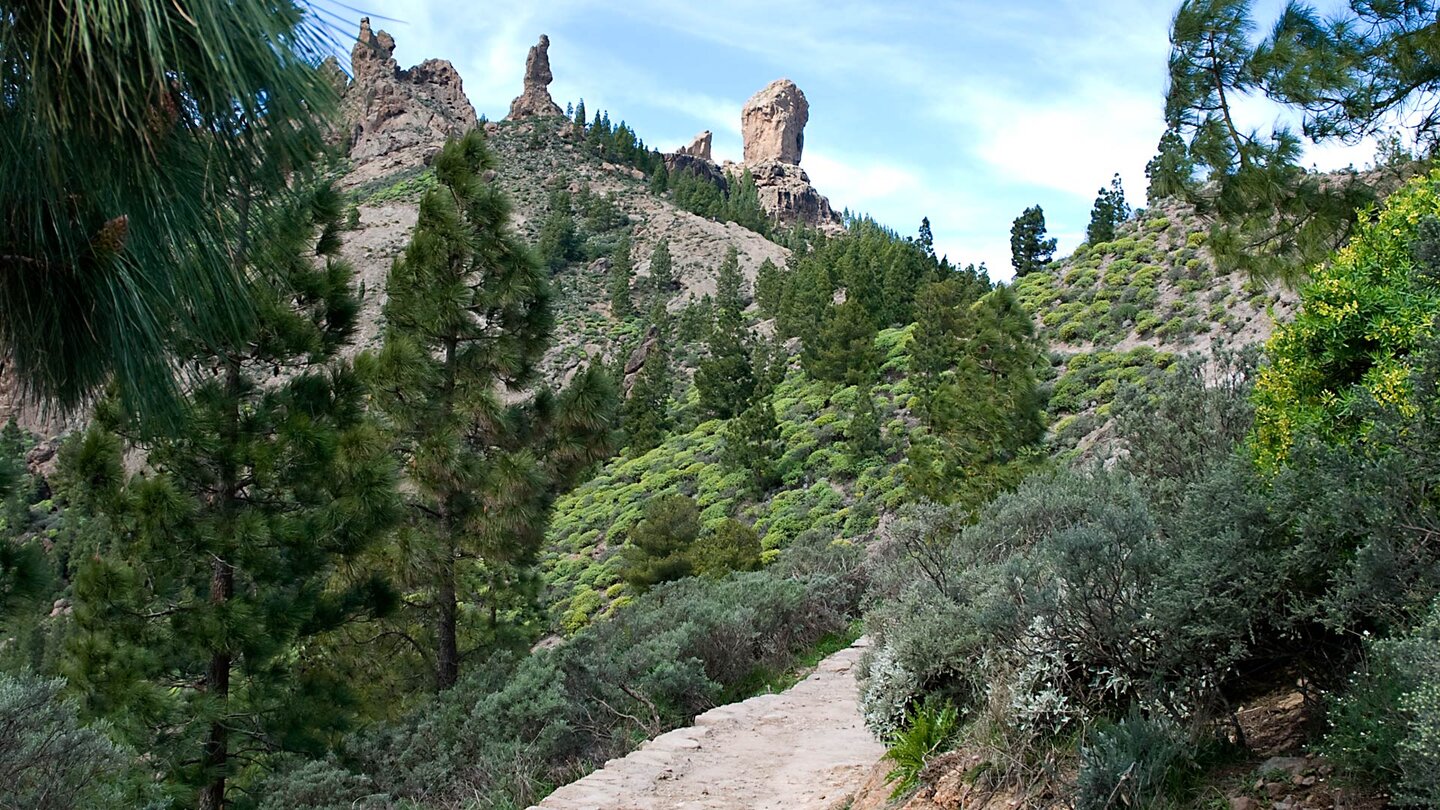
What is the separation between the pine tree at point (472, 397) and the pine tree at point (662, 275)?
62.6 m

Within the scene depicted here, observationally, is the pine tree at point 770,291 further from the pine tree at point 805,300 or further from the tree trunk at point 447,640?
the tree trunk at point 447,640

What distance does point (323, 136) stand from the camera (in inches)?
124

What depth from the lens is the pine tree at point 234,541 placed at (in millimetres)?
8039

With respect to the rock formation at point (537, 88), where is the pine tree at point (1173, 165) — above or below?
below

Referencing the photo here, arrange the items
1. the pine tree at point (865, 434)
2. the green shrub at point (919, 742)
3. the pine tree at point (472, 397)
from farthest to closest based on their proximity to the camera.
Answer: the pine tree at point (865, 434) < the pine tree at point (472, 397) < the green shrub at point (919, 742)

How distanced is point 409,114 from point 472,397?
108267 millimetres

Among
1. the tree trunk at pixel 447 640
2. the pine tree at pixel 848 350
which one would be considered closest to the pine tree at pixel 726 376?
the pine tree at pixel 848 350

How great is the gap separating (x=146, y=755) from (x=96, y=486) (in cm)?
224

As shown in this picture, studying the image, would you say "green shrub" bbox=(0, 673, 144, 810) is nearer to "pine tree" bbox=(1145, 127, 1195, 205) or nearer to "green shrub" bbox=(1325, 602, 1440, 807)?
"green shrub" bbox=(1325, 602, 1440, 807)

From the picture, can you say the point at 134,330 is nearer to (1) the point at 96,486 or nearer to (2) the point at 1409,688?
(2) the point at 1409,688

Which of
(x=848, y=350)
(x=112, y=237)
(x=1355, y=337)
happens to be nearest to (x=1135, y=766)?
(x=1355, y=337)

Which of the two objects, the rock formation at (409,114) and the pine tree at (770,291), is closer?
the pine tree at (770,291)

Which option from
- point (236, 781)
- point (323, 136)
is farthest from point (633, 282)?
point (323, 136)

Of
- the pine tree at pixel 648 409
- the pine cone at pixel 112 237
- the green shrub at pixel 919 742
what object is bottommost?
the green shrub at pixel 919 742
